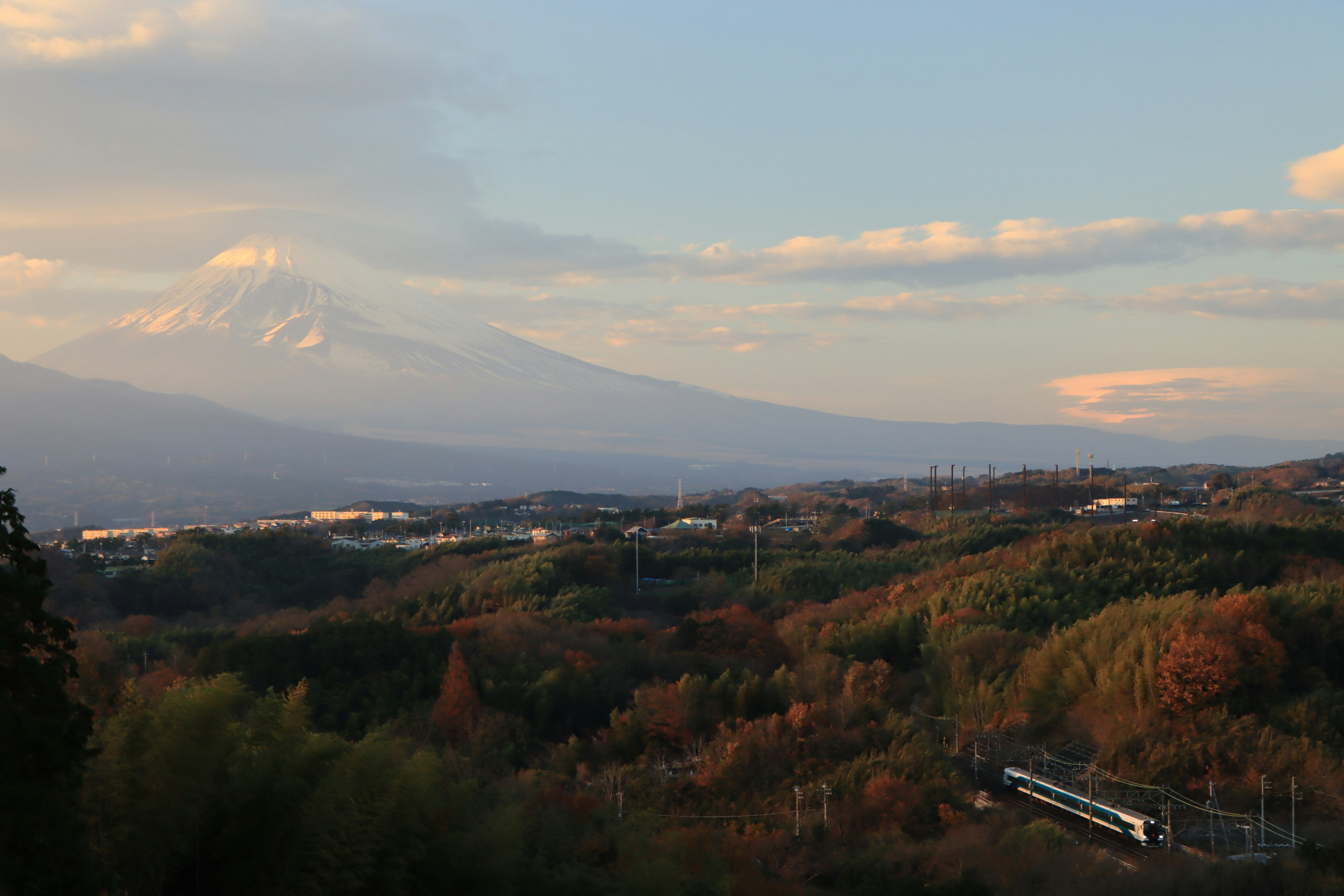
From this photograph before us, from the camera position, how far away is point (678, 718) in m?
27.4

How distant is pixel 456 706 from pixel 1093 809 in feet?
52.9

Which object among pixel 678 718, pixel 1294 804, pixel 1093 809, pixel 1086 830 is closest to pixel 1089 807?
pixel 1093 809

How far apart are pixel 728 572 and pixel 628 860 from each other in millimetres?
45861

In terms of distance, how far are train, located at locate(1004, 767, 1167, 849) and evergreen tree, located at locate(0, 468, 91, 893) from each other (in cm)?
1665

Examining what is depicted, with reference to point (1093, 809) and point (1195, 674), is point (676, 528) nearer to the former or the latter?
point (1195, 674)

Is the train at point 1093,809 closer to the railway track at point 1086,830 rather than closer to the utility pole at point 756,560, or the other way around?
the railway track at point 1086,830

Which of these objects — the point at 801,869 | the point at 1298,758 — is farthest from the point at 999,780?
the point at 801,869

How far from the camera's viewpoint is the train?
62.1ft

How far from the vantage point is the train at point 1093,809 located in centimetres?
1892

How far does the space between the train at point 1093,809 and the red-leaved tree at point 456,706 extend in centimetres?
1346

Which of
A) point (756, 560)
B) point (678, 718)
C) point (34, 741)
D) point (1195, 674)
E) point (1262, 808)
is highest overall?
point (34, 741)

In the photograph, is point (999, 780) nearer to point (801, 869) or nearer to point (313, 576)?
point (801, 869)

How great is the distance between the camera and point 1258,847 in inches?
725

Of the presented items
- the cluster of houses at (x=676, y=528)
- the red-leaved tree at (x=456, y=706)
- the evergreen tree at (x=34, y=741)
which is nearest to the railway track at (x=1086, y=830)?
the red-leaved tree at (x=456, y=706)
